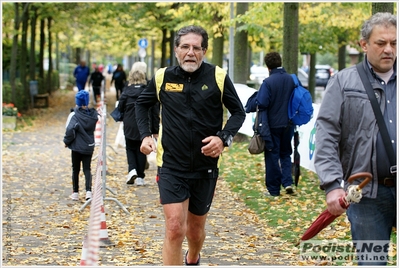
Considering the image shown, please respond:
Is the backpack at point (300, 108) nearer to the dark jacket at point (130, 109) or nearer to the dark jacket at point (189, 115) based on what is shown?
the dark jacket at point (130, 109)

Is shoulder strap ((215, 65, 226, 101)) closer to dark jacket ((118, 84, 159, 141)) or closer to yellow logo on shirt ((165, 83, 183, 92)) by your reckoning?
yellow logo on shirt ((165, 83, 183, 92))

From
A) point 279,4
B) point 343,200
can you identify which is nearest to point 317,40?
point 279,4

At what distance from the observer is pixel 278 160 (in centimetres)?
1211

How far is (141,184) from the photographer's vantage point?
1406cm

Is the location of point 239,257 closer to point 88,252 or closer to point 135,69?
point 88,252

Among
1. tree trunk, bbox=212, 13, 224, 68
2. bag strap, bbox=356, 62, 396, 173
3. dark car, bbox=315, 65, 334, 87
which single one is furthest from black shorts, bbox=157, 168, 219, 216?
dark car, bbox=315, 65, 334, 87

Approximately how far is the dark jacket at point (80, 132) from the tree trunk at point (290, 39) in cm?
474

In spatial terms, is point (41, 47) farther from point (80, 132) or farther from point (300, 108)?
point (300, 108)

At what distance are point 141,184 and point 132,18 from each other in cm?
2157

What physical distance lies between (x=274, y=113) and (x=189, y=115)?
5.76 metres

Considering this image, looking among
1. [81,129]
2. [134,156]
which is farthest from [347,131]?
[134,156]

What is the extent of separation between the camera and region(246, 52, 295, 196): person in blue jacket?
11.9 metres

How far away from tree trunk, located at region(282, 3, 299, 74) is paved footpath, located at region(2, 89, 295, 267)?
8.21ft

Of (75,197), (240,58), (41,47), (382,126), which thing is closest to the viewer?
(382,126)
